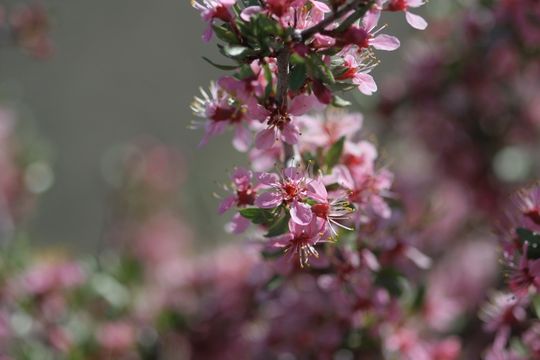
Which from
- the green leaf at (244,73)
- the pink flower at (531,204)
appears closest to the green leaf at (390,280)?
the pink flower at (531,204)

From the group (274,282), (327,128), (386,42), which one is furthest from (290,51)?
(274,282)

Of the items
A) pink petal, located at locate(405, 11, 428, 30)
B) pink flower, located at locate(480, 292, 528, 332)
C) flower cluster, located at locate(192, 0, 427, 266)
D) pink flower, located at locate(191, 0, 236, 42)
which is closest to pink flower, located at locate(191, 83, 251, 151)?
flower cluster, located at locate(192, 0, 427, 266)

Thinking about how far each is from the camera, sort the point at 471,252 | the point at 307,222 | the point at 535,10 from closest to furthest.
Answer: the point at 307,222 → the point at 535,10 → the point at 471,252

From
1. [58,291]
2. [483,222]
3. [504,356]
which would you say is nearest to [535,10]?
[483,222]

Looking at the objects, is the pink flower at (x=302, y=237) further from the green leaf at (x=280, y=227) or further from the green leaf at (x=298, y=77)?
the green leaf at (x=298, y=77)

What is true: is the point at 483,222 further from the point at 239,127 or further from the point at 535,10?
the point at 239,127

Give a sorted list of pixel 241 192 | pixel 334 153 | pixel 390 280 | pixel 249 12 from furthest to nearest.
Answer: pixel 390 280 < pixel 334 153 < pixel 241 192 < pixel 249 12

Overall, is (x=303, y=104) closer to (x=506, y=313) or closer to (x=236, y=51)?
(x=236, y=51)
